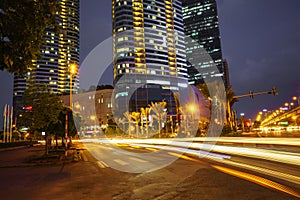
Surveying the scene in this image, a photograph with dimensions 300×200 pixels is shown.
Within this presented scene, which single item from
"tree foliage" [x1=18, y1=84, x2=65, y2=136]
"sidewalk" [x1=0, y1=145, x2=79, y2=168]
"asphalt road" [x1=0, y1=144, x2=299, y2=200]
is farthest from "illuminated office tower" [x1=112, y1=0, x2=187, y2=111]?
"asphalt road" [x1=0, y1=144, x2=299, y2=200]

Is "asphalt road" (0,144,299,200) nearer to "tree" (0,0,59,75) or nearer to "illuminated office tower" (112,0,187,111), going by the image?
"tree" (0,0,59,75)

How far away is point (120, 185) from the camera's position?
787 centimetres

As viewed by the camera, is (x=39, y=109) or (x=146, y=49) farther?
(x=146, y=49)

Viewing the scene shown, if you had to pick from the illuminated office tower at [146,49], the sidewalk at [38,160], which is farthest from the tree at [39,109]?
the illuminated office tower at [146,49]

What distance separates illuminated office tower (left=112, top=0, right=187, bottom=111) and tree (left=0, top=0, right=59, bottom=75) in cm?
11116

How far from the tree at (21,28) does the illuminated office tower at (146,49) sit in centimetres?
11116

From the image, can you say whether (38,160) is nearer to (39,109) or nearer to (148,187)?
(39,109)

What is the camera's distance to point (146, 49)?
437 ft

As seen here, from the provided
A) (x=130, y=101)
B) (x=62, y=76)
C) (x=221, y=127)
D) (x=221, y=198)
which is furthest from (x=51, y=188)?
(x=62, y=76)

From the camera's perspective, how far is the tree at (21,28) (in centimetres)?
583

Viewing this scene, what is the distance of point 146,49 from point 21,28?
5123 inches

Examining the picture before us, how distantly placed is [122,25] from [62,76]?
278 ft

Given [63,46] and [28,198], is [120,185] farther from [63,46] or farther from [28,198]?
[63,46]

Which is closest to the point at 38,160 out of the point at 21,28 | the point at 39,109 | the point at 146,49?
the point at 39,109
